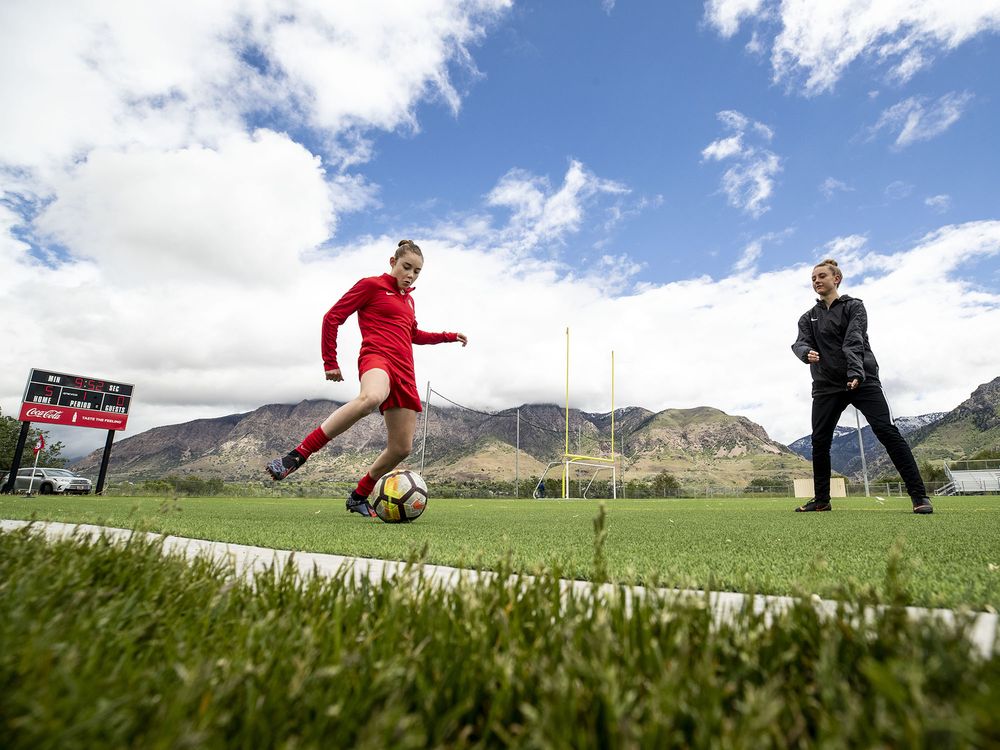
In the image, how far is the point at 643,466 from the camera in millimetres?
128375

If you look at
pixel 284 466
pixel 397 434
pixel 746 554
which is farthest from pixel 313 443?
pixel 746 554

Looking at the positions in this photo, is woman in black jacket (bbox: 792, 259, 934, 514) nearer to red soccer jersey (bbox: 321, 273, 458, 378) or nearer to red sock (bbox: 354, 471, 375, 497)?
red soccer jersey (bbox: 321, 273, 458, 378)

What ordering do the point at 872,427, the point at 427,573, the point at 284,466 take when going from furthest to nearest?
the point at 872,427 → the point at 284,466 → the point at 427,573

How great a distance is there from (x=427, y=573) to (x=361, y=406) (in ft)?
7.53

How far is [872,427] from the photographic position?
478 centimetres

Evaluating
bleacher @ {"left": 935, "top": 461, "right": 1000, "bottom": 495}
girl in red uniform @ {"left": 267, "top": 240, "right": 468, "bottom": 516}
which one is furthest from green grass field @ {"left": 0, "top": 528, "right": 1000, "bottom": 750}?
bleacher @ {"left": 935, "top": 461, "right": 1000, "bottom": 495}

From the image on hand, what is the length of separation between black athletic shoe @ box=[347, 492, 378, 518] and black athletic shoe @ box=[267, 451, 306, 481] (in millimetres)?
1029

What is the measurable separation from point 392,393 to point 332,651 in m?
3.44

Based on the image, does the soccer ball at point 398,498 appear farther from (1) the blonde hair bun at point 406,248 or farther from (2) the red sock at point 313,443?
(1) the blonde hair bun at point 406,248

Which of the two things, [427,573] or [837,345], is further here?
[837,345]

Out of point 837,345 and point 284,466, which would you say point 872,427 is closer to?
point 837,345

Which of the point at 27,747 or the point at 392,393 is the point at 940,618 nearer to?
the point at 27,747

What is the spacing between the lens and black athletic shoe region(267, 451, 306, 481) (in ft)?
12.1

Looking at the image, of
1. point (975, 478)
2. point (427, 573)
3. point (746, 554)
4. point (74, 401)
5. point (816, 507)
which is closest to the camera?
point (427, 573)
